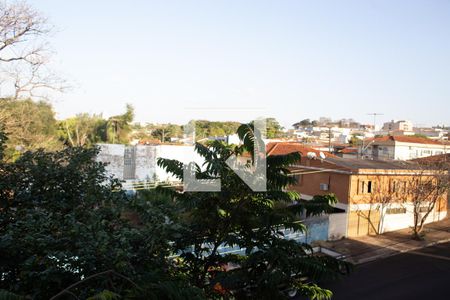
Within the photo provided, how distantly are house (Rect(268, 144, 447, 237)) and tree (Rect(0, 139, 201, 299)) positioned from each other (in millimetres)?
16583

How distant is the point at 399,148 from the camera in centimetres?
3812

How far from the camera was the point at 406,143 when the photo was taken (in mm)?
38469

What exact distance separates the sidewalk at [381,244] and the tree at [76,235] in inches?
588

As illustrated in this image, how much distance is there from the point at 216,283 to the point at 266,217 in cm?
124

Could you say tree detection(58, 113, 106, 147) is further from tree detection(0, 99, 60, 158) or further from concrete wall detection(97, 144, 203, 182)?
concrete wall detection(97, 144, 203, 182)

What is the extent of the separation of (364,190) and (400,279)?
26.0ft

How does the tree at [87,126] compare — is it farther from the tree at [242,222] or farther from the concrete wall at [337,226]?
the tree at [242,222]

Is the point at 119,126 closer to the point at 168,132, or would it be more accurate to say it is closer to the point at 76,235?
the point at 168,132

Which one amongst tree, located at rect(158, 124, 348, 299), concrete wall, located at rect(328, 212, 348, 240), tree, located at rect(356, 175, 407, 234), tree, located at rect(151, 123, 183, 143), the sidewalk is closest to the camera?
tree, located at rect(158, 124, 348, 299)

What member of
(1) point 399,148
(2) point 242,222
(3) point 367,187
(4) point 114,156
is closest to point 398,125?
(1) point 399,148

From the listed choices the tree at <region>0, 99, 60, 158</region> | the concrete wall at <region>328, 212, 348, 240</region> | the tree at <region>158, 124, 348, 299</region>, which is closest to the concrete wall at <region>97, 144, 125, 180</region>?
the tree at <region>0, 99, 60, 158</region>

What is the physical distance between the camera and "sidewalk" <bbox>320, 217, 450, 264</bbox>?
18.5 meters

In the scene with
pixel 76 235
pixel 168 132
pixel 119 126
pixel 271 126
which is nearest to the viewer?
pixel 76 235

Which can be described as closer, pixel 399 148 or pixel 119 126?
pixel 399 148
